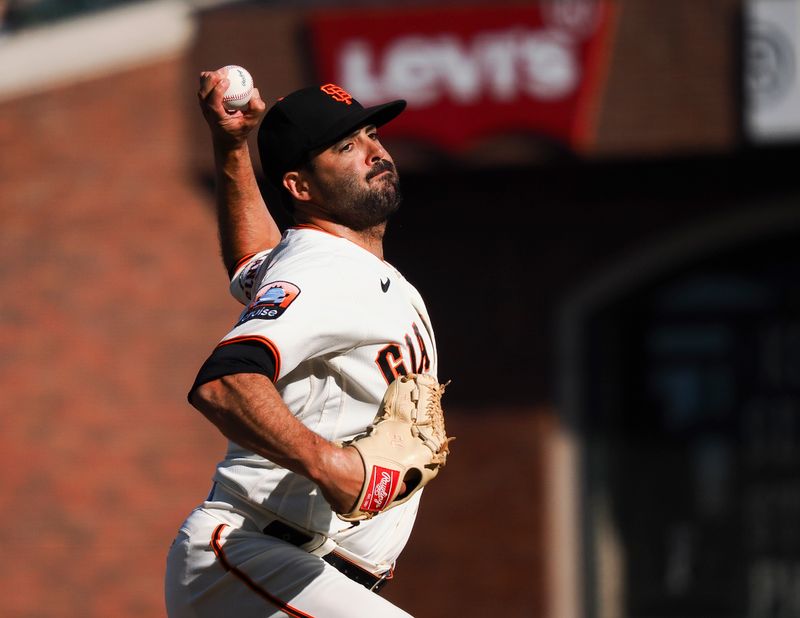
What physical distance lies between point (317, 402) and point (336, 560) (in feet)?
1.54

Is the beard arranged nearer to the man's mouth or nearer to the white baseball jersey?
the man's mouth

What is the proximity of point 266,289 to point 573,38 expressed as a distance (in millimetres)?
8444

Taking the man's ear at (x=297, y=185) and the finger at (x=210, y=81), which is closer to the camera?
the man's ear at (x=297, y=185)

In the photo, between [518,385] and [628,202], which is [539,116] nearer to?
[628,202]

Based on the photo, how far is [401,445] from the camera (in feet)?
11.9

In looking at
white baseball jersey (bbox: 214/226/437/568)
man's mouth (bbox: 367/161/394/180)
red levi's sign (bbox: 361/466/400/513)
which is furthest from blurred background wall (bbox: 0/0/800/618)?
red levi's sign (bbox: 361/466/400/513)

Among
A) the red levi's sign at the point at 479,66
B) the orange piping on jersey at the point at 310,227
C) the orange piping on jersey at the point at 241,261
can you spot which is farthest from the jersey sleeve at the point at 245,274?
the red levi's sign at the point at 479,66

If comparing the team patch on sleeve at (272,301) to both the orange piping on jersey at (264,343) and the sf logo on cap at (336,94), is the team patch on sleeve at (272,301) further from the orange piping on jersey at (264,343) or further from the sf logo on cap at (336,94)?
the sf logo on cap at (336,94)

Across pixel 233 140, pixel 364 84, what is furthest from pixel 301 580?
pixel 364 84

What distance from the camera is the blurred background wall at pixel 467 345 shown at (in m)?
12.5

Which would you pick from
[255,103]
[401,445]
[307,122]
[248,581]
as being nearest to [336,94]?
[307,122]

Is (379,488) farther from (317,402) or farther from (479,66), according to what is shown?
(479,66)

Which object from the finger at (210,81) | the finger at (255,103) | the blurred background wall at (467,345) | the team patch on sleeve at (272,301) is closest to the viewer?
the team patch on sleeve at (272,301)

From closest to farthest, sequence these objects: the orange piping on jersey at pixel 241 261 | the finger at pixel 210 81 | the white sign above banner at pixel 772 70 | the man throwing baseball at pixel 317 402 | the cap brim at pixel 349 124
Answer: the man throwing baseball at pixel 317 402
the cap brim at pixel 349 124
the finger at pixel 210 81
the orange piping on jersey at pixel 241 261
the white sign above banner at pixel 772 70
